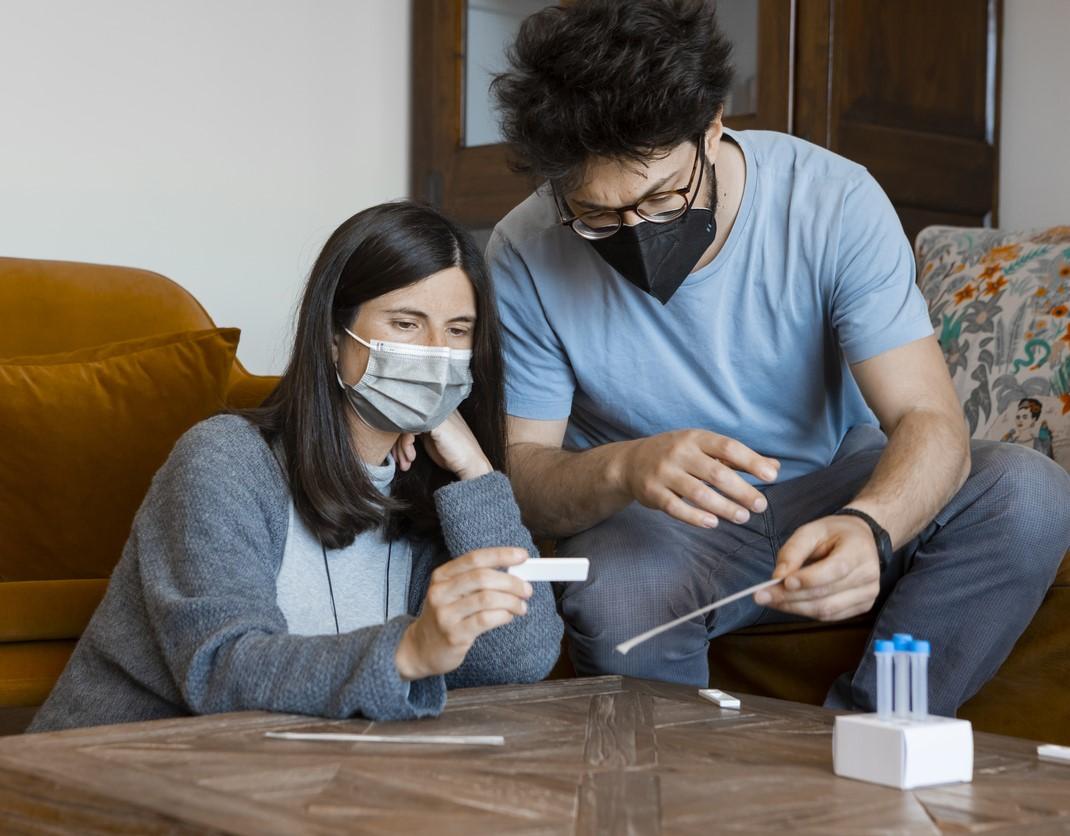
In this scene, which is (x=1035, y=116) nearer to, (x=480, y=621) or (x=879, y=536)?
(x=879, y=536)

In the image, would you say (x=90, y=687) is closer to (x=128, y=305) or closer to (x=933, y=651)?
(x=933, y=651)

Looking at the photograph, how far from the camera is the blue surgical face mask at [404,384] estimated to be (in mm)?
1401

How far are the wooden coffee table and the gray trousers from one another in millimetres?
460

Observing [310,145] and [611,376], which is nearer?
[611,376]

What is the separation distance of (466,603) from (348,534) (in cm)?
36

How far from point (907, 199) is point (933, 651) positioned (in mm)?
1581

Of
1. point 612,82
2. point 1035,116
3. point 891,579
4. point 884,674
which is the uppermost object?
point 1035,116

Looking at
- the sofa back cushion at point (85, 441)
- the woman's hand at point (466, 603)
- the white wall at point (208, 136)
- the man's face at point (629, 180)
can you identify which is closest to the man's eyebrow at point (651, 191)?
the man's face at point (629, 180)

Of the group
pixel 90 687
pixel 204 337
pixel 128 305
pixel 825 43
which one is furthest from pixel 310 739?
pixel 825 43

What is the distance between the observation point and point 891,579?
161 centimetres

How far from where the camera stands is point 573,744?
3.22 ft

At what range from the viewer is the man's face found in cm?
148

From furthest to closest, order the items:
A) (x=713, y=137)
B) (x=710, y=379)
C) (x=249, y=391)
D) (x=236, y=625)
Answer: (x=249, y=391)
(x=710, y=379)
(x=713, y=137)
(x=236, y=625)

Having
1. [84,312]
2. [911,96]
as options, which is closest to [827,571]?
[84,312]
